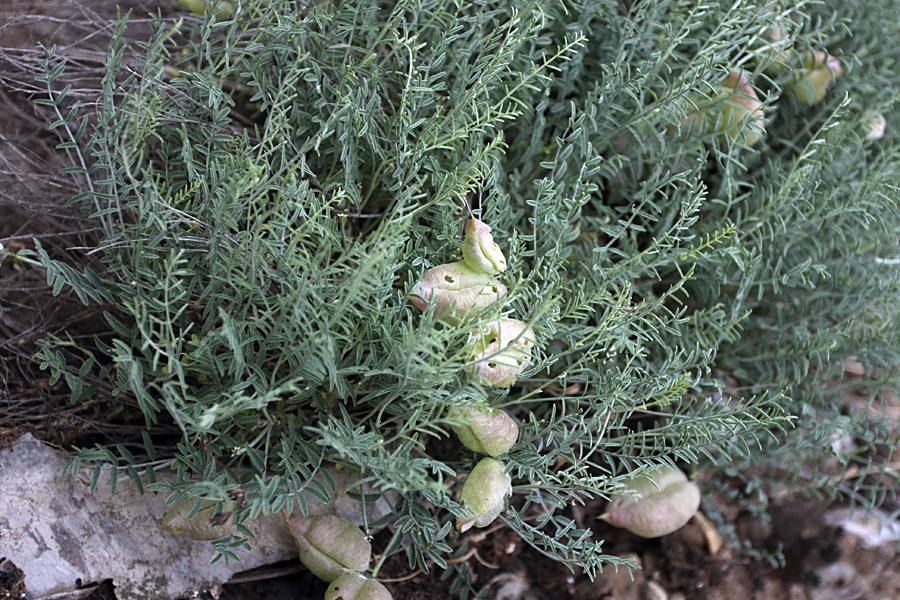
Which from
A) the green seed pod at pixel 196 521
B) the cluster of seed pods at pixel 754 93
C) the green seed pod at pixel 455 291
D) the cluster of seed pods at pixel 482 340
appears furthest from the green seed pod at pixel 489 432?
the cluster of seed pods at pixel 754 93

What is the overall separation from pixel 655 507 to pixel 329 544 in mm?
659

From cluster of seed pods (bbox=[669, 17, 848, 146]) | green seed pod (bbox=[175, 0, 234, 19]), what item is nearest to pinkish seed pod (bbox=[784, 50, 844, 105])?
cluster of seed pods (bbox=[669, 17, 848, 146])

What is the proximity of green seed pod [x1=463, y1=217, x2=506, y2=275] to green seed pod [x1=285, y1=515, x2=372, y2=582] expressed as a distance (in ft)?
1.66

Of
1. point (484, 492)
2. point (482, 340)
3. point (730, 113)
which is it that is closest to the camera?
point (482, 340)

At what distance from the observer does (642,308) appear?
1170mm

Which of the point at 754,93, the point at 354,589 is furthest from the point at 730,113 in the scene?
the point at 354,589

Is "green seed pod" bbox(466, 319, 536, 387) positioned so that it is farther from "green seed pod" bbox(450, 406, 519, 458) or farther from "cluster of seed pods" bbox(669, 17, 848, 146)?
"cluster of seed pods" bbox(669, 17, 848, 146)

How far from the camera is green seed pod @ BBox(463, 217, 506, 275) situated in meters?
1.01

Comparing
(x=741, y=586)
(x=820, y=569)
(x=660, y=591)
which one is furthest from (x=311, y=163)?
(x=820, y=569)

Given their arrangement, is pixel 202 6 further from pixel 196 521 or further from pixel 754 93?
pixel 754 93

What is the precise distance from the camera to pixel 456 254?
3.80 feet

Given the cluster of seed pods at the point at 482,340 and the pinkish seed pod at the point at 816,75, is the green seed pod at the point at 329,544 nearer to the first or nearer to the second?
the cluster of seed pods at the point at 482,340

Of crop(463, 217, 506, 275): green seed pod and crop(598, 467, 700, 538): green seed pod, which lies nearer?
crop(463, 217, 506, 275): green seed pod

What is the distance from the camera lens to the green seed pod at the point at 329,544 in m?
1.16
